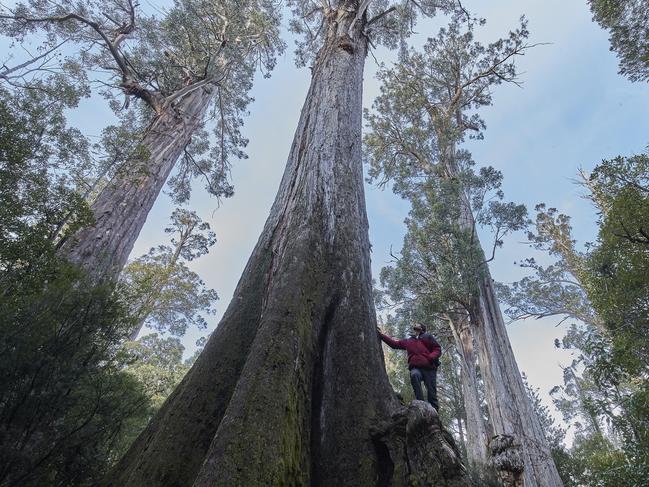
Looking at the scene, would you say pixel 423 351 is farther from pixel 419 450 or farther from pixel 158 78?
pixel 158 78

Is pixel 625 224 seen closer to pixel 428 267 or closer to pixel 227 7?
pixel 428 267

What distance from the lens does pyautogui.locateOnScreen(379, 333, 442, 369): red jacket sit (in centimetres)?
473

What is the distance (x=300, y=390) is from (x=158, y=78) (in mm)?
9818

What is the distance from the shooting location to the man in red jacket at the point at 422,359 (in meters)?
4.61

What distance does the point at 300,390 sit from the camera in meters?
1.67

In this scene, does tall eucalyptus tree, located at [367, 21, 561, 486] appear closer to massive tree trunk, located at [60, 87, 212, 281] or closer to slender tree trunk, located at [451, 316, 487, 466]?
slender tree trunk, located at [451, 316, 487, 466]

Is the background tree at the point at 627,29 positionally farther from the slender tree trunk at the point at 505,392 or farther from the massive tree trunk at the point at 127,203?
the massive tree trunk at the point at 127,203

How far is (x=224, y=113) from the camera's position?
12852 mm

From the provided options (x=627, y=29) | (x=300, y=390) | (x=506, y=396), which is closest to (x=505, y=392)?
(x=506, y=396)

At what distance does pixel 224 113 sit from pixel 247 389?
12.9m

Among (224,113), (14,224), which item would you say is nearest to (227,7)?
(224,113)

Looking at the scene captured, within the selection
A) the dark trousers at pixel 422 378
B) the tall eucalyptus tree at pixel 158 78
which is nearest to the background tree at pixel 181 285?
the tall eucalyptus tree at pixel 158 78

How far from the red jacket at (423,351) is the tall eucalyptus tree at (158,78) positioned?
3890 millimetres

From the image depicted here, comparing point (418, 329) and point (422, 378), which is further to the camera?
point (418, 329)
